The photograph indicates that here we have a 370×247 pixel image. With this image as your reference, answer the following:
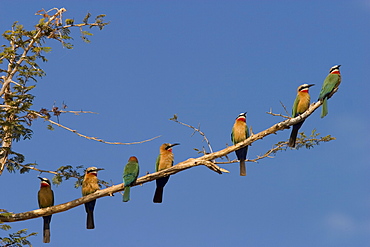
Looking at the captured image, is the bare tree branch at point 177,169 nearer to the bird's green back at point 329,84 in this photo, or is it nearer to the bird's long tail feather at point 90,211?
the bird's green back at point 329,84

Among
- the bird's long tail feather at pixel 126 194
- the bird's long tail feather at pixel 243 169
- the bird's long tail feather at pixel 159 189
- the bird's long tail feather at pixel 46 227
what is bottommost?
the bird's long tail feather at pixel 46 227

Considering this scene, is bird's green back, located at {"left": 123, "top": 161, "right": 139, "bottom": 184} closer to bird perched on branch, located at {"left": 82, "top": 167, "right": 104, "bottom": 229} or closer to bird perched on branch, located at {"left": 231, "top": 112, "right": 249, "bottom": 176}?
bird perched on branch, located at {"left": 82, "top": 167, "right": 104, "bottom": 229}

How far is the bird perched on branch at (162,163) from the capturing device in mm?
11633

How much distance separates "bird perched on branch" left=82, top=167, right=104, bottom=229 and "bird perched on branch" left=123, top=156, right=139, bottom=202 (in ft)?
1.93

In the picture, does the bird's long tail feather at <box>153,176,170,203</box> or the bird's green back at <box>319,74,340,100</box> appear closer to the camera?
the bird's green back at <box>319,74,340,100</box>

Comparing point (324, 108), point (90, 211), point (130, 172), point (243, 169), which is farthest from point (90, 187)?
point (324, 108)

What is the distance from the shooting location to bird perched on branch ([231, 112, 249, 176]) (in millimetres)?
11547

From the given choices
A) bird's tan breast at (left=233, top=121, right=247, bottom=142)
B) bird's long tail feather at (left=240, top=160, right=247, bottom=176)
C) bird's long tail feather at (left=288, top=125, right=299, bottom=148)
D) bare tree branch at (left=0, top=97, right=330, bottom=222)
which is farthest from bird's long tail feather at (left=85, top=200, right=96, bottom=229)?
bird's long tail feather at (left=288, top=125, right=299, bottom=148)

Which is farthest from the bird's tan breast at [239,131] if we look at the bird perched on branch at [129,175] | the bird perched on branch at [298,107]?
the bird perched on branch at [129,175]

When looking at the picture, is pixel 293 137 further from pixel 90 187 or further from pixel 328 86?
pixel 90 187

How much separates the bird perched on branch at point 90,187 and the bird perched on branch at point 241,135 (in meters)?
2.39

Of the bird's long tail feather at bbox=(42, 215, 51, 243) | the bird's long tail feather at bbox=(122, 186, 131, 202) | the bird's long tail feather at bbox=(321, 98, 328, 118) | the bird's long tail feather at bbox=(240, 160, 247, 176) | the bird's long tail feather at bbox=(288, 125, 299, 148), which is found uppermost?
the bird's long tail feather at bbox=(321, 98, 328, 118)

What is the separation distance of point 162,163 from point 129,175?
2.90ft

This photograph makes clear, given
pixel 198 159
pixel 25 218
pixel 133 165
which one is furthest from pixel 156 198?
pixel 25 218
